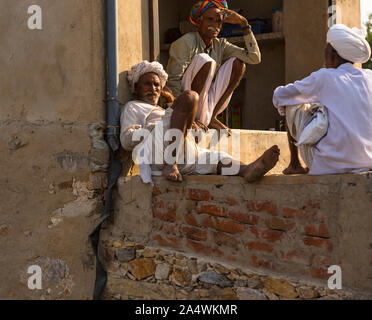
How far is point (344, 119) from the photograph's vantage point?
9.18 feet

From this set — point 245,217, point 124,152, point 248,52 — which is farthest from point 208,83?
point 245,217

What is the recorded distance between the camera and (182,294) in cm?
334

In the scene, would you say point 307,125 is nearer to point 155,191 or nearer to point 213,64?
point 155,191

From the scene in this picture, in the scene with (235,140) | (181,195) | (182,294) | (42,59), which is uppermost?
(42,59)

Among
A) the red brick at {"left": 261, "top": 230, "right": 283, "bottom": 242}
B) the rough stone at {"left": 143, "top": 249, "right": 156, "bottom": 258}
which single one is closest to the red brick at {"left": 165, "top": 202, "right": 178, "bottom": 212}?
the rough stone at {"left": 143, "top": 249, "right": 156, "bottom": 258}

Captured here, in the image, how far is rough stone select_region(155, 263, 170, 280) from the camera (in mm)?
3478

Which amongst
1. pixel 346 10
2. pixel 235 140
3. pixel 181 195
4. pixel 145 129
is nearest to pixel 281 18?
pixel 346 10

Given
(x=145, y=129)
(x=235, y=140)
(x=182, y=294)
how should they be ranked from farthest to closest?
(x=235, y=140) < (x=145, y=129) < (x=182, y=294)

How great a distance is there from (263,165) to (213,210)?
536mm

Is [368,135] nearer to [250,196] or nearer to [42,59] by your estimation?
[250,196]

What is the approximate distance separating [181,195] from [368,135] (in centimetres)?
129

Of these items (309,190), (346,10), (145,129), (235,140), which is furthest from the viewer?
(346,10)

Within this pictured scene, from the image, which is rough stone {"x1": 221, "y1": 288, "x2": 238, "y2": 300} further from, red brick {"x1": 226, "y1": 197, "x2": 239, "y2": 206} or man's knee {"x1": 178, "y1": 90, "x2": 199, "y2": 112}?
man's knee {"x1": 178, "y1": 90, "x2": 199, "y2": 112}

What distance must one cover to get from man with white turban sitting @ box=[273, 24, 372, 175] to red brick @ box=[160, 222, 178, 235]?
1024mm
